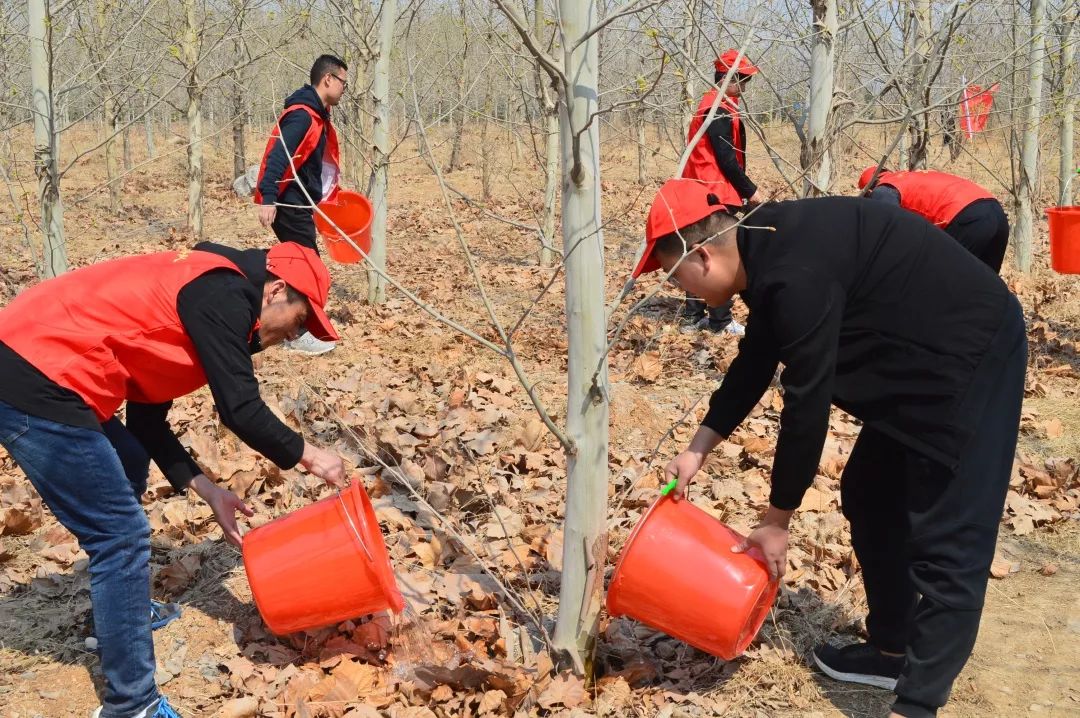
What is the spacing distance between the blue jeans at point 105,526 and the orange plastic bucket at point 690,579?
139 centimetres

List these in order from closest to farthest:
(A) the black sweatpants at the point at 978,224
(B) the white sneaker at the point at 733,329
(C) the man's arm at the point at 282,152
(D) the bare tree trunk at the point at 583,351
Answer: (D) the bare tree trunk at the point at 583,351 < (A) the black sweatpants at the point at 978,224 < (C) the man's arm at the point at 282,152 < (B) the white sneaker at the point at 733,329

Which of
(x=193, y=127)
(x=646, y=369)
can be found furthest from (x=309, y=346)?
(x=193, y=127)

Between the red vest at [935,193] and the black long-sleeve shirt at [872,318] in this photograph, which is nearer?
the black long-sleeve shirt at [872,318]

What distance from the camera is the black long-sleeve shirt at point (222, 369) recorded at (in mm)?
2305

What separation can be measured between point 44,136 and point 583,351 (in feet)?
12.1

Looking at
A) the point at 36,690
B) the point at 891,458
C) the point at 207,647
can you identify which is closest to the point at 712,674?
the point at 891,458

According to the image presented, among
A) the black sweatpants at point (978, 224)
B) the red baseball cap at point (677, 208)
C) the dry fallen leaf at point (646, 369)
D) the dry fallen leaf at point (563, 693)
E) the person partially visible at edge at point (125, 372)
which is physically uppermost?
the red baseball cap at point (677, 208)

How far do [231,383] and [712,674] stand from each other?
5.82 ft

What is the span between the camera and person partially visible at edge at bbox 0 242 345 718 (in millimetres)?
2326

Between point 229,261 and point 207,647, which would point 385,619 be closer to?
point 207,647

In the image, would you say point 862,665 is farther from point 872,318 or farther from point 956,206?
point 956,206

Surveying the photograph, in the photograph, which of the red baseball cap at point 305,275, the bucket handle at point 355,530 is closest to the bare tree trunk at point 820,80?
the red baseball cap at point 305,275

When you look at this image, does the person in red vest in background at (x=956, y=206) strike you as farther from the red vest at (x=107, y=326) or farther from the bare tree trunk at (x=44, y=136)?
the bare tree trunk at (x=44, y=136)

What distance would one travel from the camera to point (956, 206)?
4.53 meters
